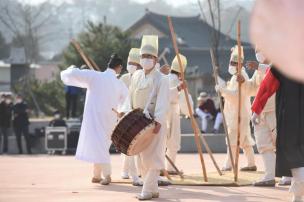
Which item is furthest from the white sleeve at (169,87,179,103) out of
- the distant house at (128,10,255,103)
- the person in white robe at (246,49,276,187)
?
the distant house at (128,10,255,103)

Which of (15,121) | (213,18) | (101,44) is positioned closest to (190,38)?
(101,44)

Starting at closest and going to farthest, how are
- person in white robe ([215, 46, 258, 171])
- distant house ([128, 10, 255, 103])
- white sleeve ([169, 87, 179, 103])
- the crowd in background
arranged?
white sleeve ([169, 87, 179, 103]) < person in white robe ([215, 46, 258, 171]) < the crowd in background < distant house ([128, 10, 255, 103])

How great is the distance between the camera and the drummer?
32.1ft

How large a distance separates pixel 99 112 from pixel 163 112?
2210mm

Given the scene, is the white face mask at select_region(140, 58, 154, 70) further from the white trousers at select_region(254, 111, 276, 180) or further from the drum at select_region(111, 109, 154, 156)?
the white trousers at select_region(254, 111, 276, 180)

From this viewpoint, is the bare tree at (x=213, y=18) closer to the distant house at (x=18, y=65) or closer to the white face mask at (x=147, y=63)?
the distant house at (x=18, y=65)

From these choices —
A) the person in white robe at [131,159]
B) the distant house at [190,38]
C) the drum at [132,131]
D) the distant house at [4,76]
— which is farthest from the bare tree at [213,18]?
the distant house at [4,76]

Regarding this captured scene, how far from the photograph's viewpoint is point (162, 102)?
985 centimetres

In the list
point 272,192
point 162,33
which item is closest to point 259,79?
point 272,192

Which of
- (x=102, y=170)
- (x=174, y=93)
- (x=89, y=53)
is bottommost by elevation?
(x=102, y=170)

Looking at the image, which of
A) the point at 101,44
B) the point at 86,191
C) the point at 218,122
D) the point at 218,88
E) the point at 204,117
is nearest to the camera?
the point at 86,191

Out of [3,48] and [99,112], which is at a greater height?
[3,48]

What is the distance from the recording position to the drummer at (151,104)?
977cm

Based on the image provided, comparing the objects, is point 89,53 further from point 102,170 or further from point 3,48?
point 3,48
